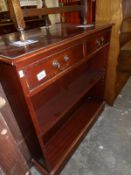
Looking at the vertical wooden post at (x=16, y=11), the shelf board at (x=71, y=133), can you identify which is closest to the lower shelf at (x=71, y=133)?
the shelf board at (x=71, y=133)

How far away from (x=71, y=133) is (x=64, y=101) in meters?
0.37

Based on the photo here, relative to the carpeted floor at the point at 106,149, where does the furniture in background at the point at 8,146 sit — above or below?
above

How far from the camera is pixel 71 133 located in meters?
1.33

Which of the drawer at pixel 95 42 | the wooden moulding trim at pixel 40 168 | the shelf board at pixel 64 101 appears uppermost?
the drawer at pixel 95 42

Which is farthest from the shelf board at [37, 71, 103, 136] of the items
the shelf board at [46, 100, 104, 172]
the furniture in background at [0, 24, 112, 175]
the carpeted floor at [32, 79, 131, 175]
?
the carpeted floor at [32, 79, 131, 175]

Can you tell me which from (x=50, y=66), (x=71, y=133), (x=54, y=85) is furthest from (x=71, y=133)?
(x=50, y=66)

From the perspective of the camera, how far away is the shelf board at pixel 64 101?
0.95m

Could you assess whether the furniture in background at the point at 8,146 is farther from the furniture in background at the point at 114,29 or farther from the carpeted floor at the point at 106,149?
the furniture in background at the point at 114,29

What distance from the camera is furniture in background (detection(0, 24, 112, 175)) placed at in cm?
65

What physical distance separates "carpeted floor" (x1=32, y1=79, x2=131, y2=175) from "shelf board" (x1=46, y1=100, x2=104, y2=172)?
78mm

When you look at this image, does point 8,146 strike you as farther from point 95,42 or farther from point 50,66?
point 95,42

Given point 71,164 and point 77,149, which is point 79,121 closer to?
point 77,149

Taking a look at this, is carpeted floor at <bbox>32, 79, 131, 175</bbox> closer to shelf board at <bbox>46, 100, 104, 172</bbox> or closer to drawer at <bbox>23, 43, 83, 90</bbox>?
shelf board at <bbox>46, 100, 104, 172</bbox>

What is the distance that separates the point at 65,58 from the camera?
2.69ft
